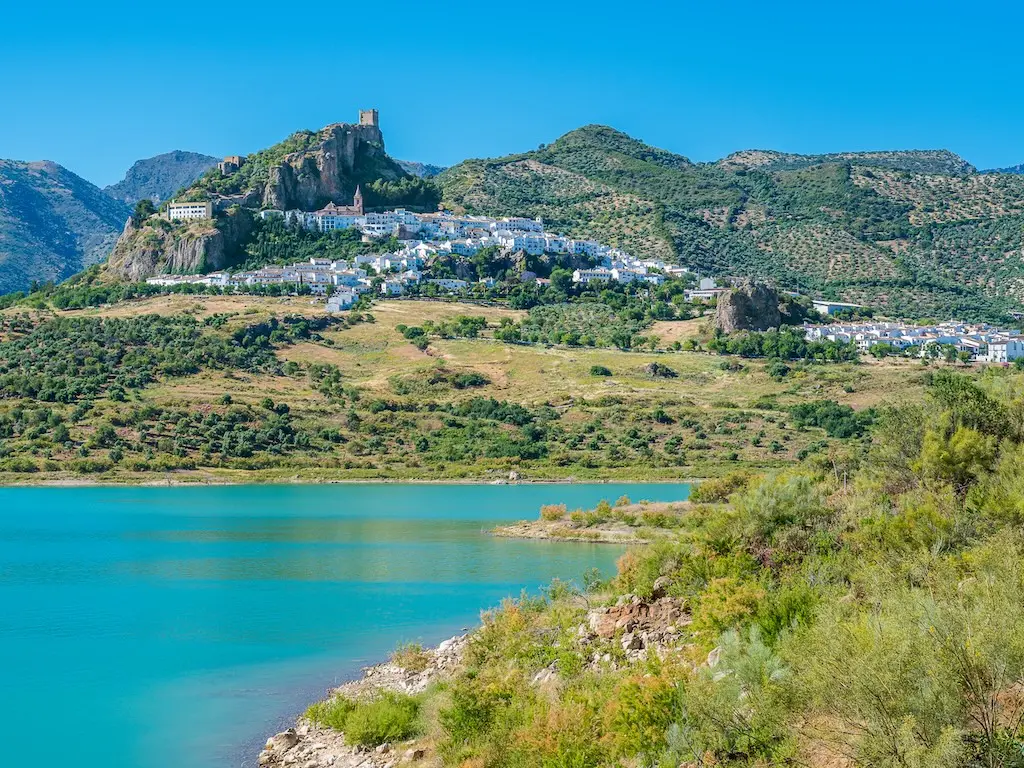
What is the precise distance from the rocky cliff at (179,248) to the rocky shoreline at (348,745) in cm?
8790

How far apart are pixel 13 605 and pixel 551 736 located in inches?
741

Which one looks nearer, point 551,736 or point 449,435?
point 551,736

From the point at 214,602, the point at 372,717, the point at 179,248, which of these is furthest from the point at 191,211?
the point at 372,717

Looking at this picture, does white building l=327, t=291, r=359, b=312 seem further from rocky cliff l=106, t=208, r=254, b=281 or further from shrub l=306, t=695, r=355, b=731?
shrub l=306, t=695, r=355, b=731

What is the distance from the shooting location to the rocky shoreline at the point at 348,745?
12781 millimetres

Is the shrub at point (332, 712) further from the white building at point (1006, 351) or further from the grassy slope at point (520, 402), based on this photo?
the white building at point (1006, 351)

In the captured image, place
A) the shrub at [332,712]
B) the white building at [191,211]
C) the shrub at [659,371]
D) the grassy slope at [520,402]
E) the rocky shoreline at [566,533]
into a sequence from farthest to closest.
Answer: the white building at [191,211] < the shrub at [659,371] < the grassy slope at [520,402] < the rocky shoreline at [566,533] < the shrub at [332,712]

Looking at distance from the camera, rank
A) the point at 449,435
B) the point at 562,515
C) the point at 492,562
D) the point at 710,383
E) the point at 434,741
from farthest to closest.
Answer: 1. the point at 710,383
2. the point at 449,435
3. the point at 562,515
4. the point at 492,562
5. the point at 434,741

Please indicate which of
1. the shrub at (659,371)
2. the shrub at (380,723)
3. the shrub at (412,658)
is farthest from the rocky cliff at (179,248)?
the shrub at (380,723)

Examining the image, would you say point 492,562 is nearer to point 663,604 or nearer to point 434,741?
point 663,604

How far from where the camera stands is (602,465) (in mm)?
58844

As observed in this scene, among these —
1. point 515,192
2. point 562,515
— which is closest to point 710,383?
point 562,515

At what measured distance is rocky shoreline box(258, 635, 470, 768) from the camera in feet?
41.9

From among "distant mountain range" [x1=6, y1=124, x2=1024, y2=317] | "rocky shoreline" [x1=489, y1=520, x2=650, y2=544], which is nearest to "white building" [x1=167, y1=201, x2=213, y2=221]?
"distant mountain range" [x1=6, y1=124, x2=1024, y2=317]
